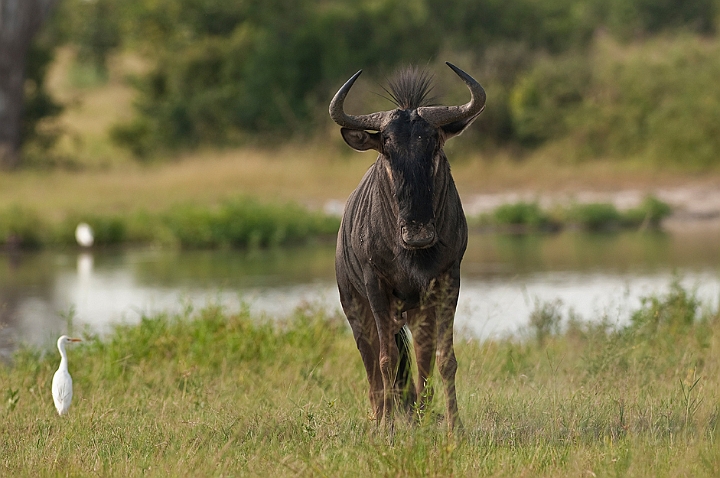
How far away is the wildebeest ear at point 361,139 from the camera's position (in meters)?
6.89

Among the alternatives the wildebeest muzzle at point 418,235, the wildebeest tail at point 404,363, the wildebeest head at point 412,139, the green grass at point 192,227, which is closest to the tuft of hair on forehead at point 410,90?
the wildebeest head at point 412,139

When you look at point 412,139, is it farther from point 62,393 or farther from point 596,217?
point 596,217

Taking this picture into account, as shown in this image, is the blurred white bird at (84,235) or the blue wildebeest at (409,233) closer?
the blue wildebeest at (409,233)

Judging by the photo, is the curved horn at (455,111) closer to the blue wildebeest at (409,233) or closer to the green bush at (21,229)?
the blue wildebeest at (409,233)

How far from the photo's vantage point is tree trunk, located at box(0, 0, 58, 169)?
3262cm

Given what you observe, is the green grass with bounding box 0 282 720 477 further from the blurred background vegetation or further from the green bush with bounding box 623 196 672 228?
the blurred background vegetation

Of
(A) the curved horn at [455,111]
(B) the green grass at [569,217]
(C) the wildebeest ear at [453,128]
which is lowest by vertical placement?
(B) the green grass at [569,217]

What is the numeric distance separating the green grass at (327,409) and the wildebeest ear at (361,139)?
1594 mm

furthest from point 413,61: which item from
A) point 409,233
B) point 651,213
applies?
point 409,233

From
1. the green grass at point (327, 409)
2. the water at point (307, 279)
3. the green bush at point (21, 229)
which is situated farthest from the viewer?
the green bush at point (21, 229)

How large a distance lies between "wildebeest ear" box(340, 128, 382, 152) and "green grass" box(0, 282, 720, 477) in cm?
159

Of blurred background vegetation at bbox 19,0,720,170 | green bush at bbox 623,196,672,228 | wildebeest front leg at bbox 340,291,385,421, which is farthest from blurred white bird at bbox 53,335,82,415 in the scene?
blurred background vegetation at bbox 19,0,720,170

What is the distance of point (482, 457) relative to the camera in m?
5.89

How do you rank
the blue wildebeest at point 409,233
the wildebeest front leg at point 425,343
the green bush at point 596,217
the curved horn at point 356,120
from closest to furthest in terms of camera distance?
the blue wildebeest at point 409,233
the curved horn at point 356,120
the wildebeest front leg at point 425,343
the green bush at point 596,217
